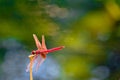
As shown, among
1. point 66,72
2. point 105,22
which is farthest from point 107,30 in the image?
point 66,72

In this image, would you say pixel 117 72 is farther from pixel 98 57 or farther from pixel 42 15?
pixel 42 15

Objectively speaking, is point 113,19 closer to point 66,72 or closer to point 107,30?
point 107,30

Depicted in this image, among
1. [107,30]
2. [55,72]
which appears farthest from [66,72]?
[107,30]

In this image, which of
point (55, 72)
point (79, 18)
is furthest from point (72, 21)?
point (55, 72)

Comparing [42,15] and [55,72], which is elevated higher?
[42,15]
